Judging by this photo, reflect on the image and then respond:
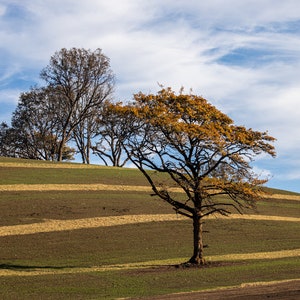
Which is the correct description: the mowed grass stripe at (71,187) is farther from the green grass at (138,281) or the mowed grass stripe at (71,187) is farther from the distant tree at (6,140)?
the distant tree at (6,140)

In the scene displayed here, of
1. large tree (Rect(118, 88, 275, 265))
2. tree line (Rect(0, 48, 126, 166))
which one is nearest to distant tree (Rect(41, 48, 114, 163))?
tree line (Rect(0, 48, 126, 166))

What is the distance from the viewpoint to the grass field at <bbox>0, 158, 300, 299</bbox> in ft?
90.8

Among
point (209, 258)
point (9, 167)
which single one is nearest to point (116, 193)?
point (9, 167)

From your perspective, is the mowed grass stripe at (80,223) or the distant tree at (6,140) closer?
the mowed grass stripe at (80,223)

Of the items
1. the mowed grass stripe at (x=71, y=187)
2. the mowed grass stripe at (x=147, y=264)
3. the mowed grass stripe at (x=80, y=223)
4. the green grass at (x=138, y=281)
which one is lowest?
the green grass at (x=138, y=281)

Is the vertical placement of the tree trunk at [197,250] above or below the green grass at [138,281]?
above

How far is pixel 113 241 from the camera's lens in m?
43.7

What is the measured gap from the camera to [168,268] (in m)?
33.6

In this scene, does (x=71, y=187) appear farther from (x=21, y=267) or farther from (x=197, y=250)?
(x=197, y=250)

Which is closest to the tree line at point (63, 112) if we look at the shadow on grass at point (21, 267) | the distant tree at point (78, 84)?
the distant tree at point (78, 84)

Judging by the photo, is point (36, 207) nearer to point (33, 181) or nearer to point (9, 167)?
point (33, 181)

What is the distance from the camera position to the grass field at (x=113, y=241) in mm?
27688

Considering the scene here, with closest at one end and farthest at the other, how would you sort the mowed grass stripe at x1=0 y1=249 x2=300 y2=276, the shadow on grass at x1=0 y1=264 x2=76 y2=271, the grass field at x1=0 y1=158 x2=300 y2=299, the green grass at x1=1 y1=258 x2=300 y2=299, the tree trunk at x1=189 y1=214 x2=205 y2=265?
the green grass at x1=1 y1=258 x2=300 y2=299 → the grass field at x1=0 y1=158 x2=300 y2=299 → the mowed grass stripe at x1=0 y1=249 x2=300 y2=276 → the shadow on grass at x1=0 y1=264 x2=76 y2=271 → the tree trunk at x1=189 y1=214 x2=205 y2=265

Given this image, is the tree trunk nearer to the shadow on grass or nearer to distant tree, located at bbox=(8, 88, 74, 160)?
the shadow on grass
